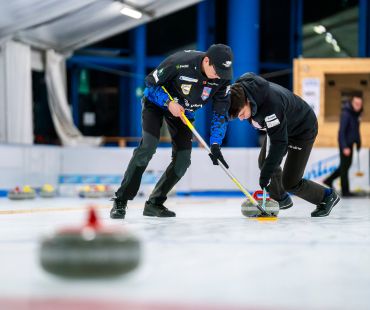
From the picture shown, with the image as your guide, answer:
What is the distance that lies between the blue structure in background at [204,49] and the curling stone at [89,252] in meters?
8.84

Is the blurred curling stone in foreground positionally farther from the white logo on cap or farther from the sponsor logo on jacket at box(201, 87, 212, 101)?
the white logo on cap

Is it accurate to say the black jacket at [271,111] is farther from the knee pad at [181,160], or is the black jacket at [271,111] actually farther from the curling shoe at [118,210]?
the curling shoe at [118,210]

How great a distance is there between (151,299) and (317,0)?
1258 centimetres

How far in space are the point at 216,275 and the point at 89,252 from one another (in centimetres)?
45

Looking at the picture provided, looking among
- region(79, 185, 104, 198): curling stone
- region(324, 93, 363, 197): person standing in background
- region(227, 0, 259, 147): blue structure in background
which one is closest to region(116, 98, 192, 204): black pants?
region(79, 185, 104, 198): curling stone

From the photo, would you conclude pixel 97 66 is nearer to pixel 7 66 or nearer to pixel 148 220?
pixel 7 66

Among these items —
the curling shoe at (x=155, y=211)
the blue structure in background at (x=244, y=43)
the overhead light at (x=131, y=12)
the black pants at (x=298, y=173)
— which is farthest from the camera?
the blue structure in background at (x=244, y=43)

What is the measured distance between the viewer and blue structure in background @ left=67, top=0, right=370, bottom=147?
10.4 metres

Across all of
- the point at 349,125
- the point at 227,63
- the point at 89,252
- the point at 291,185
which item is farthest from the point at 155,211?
the point at 349,125

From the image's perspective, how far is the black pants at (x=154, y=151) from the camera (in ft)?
12.6

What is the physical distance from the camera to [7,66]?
8.23m

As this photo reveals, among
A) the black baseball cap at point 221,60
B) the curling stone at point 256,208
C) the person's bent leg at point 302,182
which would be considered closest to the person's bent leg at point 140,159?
the black baseball cap at point 221,60

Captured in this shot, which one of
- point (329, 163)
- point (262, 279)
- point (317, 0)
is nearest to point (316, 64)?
point (329, 163)

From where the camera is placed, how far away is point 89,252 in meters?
1.58
